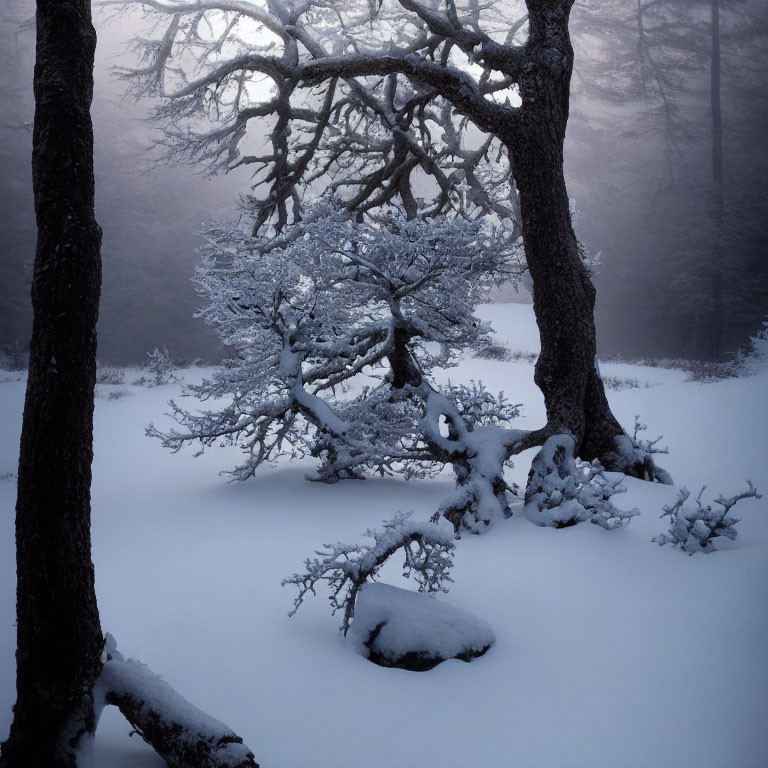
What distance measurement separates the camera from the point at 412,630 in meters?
3.37

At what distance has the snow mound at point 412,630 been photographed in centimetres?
332

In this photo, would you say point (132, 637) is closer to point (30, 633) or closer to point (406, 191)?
point (30, 633)

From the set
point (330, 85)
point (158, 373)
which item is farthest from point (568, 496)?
point (158, 373)

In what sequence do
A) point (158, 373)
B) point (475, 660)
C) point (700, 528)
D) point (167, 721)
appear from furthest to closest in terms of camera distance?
point (158, 373), point (700, 528), point (475, 660), point (167, 721)

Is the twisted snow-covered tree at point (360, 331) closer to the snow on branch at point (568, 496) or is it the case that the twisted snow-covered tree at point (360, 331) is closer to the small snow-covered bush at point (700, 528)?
the snow on branch at point (568, 496)

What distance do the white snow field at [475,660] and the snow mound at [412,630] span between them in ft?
0.21

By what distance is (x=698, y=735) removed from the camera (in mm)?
2742

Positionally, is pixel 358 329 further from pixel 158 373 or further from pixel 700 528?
pixel 158 373

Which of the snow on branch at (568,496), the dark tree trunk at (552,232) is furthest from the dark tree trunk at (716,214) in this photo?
the snow on branch at (568,496)

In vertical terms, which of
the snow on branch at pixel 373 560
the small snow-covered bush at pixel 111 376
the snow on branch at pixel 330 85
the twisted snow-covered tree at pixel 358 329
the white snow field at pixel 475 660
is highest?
the snow on branch at pixel 330 85

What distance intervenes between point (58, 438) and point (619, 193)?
2786 cm

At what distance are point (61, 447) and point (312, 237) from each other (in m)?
4.21

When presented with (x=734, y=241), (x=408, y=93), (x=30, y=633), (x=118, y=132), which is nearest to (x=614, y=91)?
(x=734, y=241)

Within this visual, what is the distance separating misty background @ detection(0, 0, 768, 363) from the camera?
21.8m
